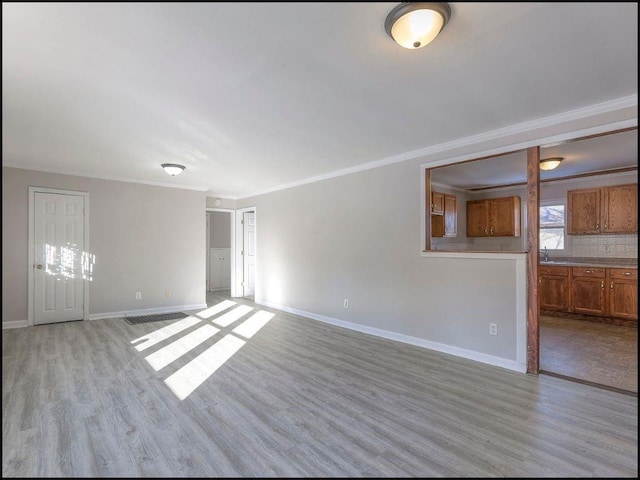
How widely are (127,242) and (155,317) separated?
1307 millimetres

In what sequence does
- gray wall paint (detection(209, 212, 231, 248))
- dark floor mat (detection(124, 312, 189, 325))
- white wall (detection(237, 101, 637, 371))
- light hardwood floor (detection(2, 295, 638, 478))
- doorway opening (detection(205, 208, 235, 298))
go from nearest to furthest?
light hardwood floor (detection(2, 295, 638, 478)) < white wall (detection(237, 101, 637, 371)) < dark floor mat (detection(124, 312, 189, 325)) < doorway opening (detection(205, 208, 235, 298)) < gray wall paint (detection(209, 212, 231, 248))

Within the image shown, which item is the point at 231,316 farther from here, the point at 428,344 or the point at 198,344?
the point at 428,344

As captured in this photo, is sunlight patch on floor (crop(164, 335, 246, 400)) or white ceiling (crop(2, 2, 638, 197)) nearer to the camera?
white ceiling (crop(2, 2, 638, 197))

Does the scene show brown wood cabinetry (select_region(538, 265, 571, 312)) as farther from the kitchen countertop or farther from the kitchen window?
the kitchen window

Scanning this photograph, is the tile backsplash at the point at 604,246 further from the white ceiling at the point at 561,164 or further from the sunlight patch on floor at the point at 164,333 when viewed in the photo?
the sunlight patch on floor at the point at 164,333

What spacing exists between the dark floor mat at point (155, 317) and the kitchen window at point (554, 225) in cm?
659

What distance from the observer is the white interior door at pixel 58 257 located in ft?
15.4

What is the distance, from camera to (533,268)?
3.05 meters

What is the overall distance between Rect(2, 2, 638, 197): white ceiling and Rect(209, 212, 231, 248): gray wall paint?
16.0 ft

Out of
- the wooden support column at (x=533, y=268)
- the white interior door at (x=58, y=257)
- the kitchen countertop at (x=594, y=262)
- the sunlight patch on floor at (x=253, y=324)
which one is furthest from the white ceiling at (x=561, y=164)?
the white interior door at (x=58, y=257)

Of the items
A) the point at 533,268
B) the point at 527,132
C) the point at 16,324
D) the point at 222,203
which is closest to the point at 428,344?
the point at 533,268

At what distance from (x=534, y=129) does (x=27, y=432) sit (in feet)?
14.8

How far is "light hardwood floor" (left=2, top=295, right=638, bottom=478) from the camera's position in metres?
1.81

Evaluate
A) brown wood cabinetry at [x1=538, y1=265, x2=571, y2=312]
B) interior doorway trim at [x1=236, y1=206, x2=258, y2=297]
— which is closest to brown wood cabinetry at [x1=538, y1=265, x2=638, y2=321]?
brown wood cabinetry at [x1=538, y1=265, x2=571, y2=312]
